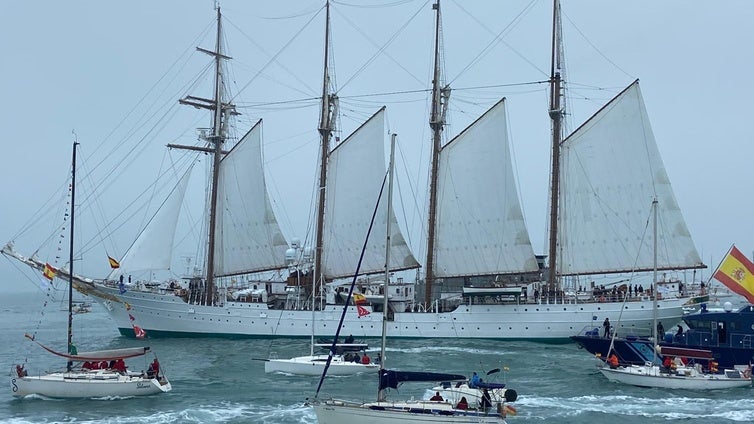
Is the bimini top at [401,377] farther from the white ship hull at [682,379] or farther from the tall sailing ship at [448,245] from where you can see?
the tall sailing ship at [448,245]

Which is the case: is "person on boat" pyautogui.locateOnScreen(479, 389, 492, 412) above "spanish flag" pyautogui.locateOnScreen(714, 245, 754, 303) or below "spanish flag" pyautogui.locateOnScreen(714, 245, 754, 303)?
below

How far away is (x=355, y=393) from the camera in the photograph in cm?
3528

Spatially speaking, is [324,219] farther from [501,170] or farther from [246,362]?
[246,362]

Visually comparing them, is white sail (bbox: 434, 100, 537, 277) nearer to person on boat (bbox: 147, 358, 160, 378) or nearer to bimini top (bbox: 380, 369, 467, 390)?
person on boat (bbox: 147, 358, 160, 378)

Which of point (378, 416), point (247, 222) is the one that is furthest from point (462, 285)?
point (378, 416)

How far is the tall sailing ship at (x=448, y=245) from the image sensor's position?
57.5 metres

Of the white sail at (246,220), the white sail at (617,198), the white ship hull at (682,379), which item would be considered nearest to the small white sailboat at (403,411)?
the white ship hull at (682,379)

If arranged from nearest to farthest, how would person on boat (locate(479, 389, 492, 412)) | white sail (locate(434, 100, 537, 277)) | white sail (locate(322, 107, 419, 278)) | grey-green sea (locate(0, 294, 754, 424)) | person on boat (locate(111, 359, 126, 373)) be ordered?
1. person on boat (locate(479, 389, 492, 412))
2. grey-green sea (locate(0, 294, 754, 424))
3. person on boat (locate(111, 359, 126, 373))
4. white sail (locate(434, 100, 537, 277))
5. white sail (locate(322, 107, 419, 278))

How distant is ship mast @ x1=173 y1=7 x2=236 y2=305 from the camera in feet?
205

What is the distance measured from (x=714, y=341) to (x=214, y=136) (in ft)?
135

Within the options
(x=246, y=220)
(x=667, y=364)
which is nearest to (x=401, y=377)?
(x=667, y=364)

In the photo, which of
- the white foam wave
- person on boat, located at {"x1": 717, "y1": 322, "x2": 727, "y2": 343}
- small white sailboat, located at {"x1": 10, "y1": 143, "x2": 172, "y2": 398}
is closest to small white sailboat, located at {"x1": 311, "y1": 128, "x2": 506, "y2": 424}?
the white foam wave

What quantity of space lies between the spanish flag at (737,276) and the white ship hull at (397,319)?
11.5 meters

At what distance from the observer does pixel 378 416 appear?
2619cm
